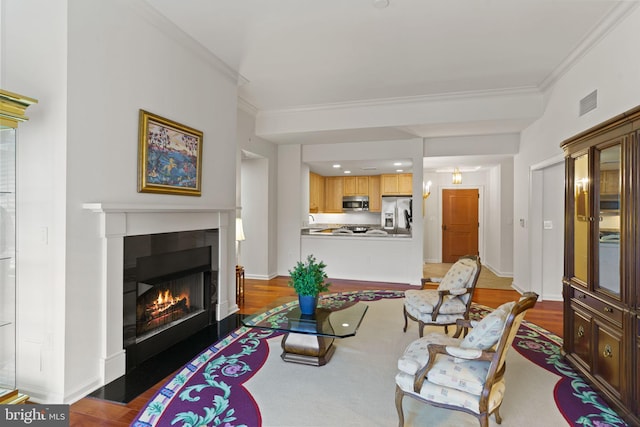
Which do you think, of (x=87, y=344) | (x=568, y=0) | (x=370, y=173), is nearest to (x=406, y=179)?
(x=370, y=173)

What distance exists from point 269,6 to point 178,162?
Answer: 167 centimetres

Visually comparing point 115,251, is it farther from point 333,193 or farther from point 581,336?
point 333,193

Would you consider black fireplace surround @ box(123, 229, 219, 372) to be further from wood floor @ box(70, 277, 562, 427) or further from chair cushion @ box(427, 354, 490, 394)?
chair cushion @ box(427, 354, 490, 394)

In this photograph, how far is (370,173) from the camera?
8.17 m

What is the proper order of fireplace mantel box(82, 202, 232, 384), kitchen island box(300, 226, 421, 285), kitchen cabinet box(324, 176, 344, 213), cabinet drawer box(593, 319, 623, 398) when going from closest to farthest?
1. cabinet drawer box(593, 319, 623, 398)
2. fireplace mantel box(82, 202, 232, 384)
3. kitchen island box(300, 226, 421, 285)
4. kitchen cabinet box(324, 176, 344, 213)

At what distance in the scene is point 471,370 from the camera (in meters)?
1.94

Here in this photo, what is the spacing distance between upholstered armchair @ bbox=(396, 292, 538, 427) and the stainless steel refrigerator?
582cm

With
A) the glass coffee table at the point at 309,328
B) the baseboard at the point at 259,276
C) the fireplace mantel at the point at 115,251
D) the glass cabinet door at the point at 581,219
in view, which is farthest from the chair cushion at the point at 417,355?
the baseboard at the point at 259,276

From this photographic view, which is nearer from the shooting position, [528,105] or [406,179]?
[528,105]

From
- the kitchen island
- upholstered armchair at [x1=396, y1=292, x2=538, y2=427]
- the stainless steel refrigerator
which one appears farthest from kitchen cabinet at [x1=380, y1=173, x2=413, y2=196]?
upholstered armchair at [x1=396, y1=292, x2=538, y2=427]

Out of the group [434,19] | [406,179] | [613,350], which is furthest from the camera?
[406,179]

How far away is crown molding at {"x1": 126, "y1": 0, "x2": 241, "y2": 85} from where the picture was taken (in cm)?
282

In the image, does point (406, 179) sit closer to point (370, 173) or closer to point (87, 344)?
point (370, 173)

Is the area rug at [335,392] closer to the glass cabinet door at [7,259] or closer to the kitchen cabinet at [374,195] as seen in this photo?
the glass cabinet door at [7,259]
